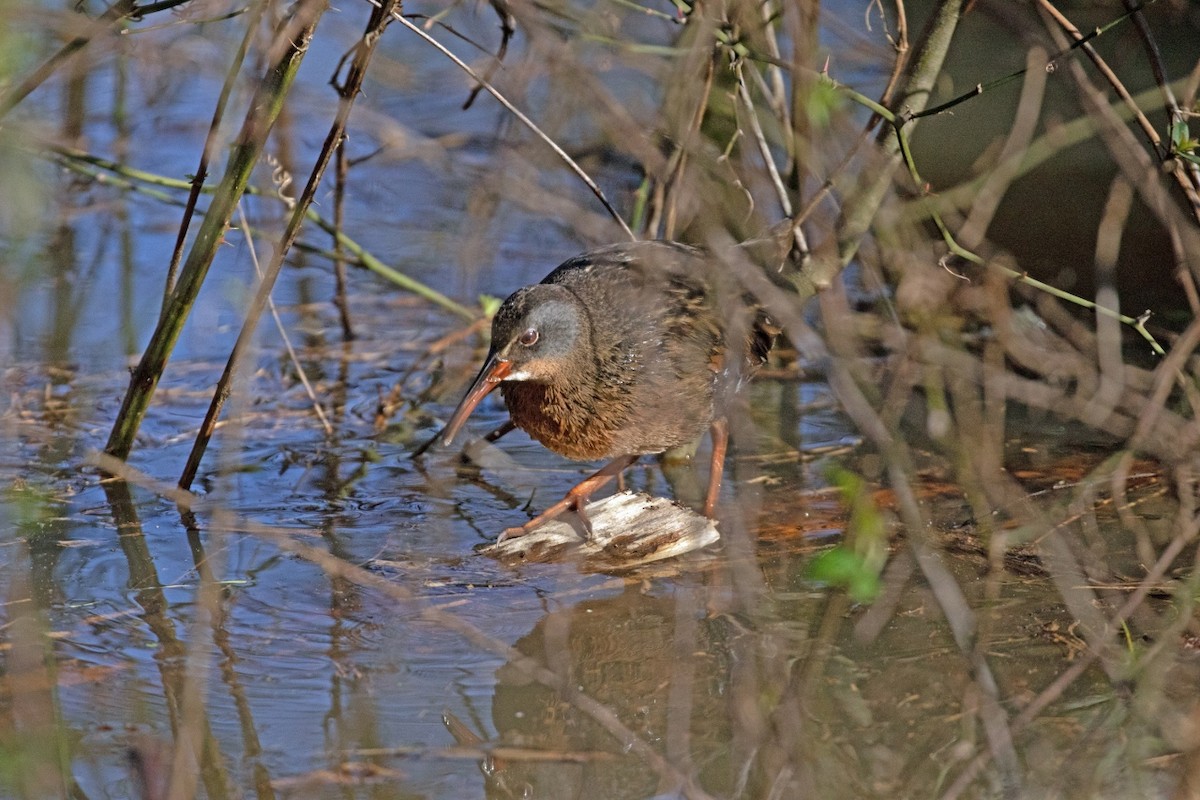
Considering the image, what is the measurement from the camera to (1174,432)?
356 cm

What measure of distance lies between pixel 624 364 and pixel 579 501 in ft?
1.64

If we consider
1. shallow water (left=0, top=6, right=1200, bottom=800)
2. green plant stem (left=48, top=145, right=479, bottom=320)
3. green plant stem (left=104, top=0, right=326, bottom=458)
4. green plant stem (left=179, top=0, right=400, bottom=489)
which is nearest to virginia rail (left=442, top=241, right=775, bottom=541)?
shallow water (left=0, top=6, right=1200, bottom=800)

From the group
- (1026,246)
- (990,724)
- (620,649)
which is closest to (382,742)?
(620,649)

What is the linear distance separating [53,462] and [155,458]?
36cm

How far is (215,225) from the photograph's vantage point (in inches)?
172

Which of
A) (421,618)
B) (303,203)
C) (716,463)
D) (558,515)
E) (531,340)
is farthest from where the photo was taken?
(716,463)

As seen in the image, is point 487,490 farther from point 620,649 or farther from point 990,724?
point 990,724

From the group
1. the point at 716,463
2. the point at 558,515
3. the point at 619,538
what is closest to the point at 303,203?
the point at 558,515

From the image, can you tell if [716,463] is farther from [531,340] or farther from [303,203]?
[303,203]

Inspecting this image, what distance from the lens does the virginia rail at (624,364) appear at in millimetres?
4613

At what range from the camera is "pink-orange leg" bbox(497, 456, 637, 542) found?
4.57 meters

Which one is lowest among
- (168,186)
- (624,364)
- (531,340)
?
(624,364)

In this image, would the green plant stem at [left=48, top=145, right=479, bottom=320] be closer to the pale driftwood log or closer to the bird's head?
the bird's head

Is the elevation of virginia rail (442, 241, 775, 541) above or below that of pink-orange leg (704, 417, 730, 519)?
above
